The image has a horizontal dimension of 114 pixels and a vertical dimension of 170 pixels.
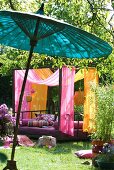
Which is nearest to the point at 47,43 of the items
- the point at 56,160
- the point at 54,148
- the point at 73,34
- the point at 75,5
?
the point at 73,34

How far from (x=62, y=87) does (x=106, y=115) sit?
3529mm

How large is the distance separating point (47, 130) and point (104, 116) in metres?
4.31

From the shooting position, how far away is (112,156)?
655 centimetres

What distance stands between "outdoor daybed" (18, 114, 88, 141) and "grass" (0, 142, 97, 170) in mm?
902

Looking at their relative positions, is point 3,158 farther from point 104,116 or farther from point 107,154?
point 104,116

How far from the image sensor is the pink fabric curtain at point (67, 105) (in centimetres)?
1055

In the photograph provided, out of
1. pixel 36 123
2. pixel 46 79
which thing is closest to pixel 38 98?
pixel 46 79

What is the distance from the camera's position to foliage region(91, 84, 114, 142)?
7.18m

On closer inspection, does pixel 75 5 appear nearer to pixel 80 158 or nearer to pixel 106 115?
pixel 106 115

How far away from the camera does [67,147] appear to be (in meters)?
9.87

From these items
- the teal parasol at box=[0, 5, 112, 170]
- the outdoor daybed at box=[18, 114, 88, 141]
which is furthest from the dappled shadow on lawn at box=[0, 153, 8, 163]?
the outdoor daybed at box=[18, 114, 88, 141]

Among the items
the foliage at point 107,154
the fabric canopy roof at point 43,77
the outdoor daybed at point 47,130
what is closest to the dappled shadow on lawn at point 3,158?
the foliage at point 107,154

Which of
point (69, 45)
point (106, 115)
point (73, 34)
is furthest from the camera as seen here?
point (106, 115)

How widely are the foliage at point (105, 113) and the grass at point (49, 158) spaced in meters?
0.65
